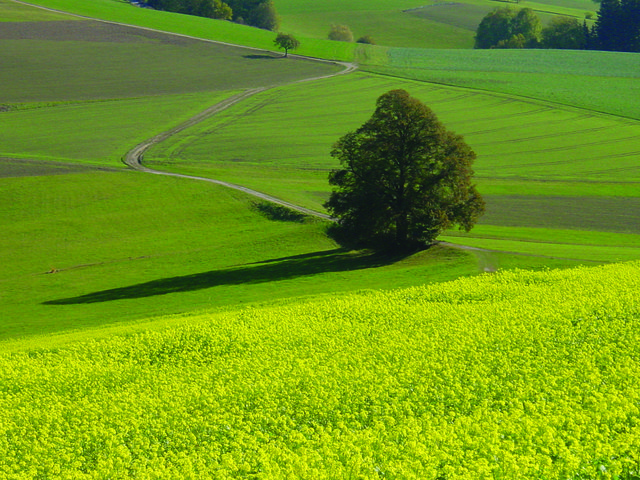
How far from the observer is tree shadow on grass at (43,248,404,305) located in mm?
46750

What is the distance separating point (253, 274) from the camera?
162 ft

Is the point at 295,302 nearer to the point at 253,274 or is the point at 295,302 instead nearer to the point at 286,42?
the point at 253,274

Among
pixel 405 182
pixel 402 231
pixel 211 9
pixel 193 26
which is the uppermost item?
pixel 211 9

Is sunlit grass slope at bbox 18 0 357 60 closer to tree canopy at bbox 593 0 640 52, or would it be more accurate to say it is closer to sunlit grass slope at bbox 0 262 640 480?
tree canopy at bbox 593 0 640 52

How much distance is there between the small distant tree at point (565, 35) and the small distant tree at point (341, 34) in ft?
169

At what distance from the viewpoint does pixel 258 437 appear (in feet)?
63.7

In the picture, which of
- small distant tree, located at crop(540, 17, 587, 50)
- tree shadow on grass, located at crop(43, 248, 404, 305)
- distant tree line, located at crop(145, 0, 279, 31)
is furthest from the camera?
distant tree line, located at crop(145, 0, 279, 31)

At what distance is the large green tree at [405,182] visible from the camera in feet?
175

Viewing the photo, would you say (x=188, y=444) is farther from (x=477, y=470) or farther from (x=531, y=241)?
(x=531, y=241)

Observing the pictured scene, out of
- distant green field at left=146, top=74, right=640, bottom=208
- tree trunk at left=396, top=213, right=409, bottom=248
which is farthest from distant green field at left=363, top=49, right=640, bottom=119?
tree trunk at left=396, top=213, right=409, bottom=248

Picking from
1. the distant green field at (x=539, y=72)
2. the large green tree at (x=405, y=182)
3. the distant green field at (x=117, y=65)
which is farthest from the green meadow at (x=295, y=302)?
the large green tree at (x=405, y=182)

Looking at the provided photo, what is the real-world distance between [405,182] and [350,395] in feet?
114

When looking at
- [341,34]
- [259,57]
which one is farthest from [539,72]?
[341,34]

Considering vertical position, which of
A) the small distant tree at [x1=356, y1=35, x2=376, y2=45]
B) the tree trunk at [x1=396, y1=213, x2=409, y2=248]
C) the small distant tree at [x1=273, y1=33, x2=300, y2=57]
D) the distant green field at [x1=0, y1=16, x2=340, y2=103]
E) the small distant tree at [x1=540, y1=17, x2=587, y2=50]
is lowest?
the tree trunk at [x1=396, y1=213, x2=409, y2=248]
